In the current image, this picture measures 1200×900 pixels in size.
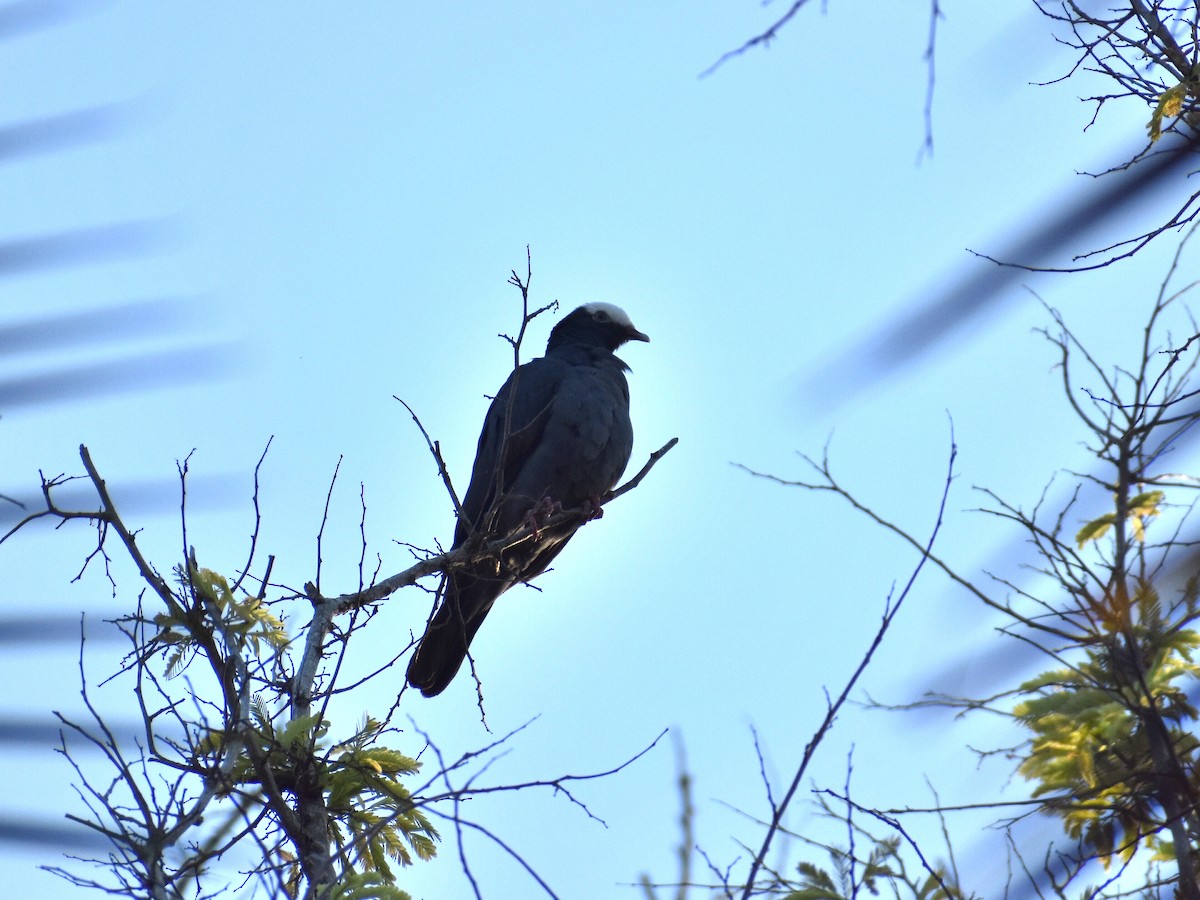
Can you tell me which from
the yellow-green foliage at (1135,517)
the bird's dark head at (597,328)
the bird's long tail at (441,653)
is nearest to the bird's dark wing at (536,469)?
the bird's long tail at (441,653)

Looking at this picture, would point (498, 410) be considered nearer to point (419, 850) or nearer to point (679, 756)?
point (679, 756)

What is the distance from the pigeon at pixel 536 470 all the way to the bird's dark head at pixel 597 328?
1.80ft

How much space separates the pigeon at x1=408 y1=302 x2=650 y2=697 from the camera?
5.99m

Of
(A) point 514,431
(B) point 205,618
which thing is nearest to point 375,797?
(B) point 205,618

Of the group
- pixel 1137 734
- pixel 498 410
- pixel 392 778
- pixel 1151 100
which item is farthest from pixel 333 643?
pixel 1151 100

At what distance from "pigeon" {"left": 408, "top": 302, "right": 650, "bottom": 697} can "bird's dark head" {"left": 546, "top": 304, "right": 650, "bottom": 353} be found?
0.55 m

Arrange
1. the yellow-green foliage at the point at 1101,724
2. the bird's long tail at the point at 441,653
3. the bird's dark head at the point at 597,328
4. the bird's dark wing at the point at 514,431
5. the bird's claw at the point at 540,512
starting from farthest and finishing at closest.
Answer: the bird's dark head at the point at 597,328 → the bird's dark wing at the point at 514,431 → the bird's long tail at the point at 441,653 → the bird's claw at the point at 540,512 → the yellow-green foliage at the point at 1101,724

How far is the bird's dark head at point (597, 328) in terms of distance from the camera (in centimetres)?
742

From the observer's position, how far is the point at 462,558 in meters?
5.00

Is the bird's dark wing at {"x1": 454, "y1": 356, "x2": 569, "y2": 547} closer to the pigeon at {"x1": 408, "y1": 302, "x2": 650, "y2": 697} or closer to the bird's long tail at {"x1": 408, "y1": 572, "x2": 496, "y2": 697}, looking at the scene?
the pigeon at {"x1": 408, "y1": 302, "x2": 650, "y2": 697}

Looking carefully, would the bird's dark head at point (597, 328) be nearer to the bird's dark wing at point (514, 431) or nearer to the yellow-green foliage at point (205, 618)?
the bird's dark wing at point (514, 431)

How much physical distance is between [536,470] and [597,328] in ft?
5.01

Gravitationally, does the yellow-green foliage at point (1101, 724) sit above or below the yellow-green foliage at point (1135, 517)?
below

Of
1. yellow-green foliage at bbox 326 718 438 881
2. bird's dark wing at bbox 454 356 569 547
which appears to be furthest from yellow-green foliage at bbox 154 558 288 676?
bird's dark wing at bbox 454 356 569 547
